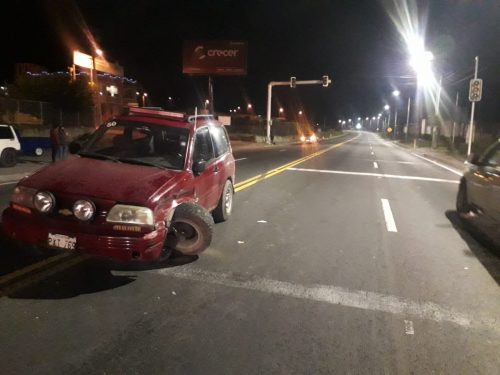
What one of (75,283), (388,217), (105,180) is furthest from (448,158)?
(75,283)

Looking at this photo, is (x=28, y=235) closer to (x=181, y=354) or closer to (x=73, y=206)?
(x=73, y=206)

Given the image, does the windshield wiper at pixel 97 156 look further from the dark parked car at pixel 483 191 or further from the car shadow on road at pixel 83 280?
the dark parked car at pixel 483 191

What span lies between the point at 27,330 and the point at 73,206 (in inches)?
51.9

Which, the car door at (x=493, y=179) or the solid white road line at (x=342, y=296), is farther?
the car door at (x=493, y=179)

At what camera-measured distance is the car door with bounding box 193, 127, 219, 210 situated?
6.48 m

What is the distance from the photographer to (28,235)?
4.85 m

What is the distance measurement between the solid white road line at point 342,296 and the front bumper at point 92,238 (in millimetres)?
735

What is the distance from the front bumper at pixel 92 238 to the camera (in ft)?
15.3

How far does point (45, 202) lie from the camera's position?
4844mm

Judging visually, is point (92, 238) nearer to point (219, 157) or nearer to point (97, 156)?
point (97, 156)

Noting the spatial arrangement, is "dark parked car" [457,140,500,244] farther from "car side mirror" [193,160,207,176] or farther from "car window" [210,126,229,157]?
"car side mirror" [193,160,207,176]

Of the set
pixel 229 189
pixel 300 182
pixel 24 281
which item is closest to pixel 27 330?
pixel 24 281

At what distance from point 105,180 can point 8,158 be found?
43.3 feet

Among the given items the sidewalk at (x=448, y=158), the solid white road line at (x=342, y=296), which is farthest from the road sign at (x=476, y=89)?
the solid white road line at (x=342, y=296)
